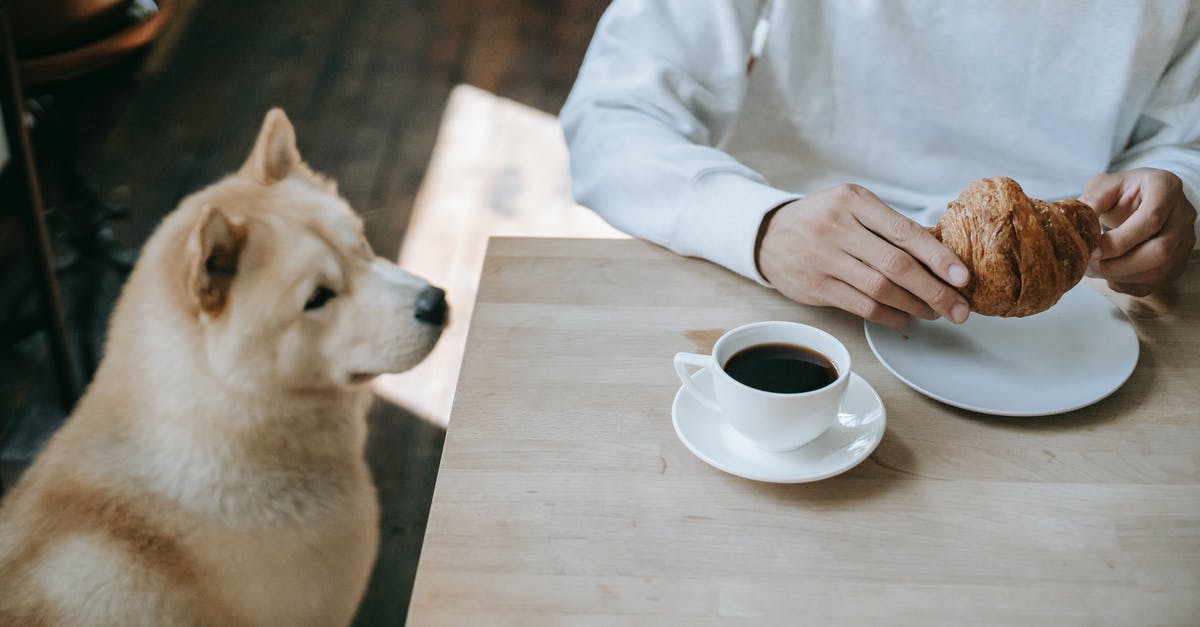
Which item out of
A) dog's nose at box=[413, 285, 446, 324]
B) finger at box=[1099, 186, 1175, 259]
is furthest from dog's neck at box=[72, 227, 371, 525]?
finger at box=[1099, 186, 1175, 259]

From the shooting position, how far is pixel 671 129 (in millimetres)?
1032

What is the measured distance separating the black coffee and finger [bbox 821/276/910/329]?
5.2 inches

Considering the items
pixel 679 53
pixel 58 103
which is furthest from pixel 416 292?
pixel 58 103

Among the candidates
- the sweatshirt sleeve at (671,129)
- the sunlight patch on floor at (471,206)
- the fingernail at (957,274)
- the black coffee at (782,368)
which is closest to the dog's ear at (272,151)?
the sweatshirt sleeve at (671,129)

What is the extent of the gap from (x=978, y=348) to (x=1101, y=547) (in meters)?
0.22

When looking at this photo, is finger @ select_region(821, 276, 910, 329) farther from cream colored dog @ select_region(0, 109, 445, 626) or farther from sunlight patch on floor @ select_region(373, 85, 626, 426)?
sunlight patch on floor @ select_region(373, 85, 626, 426)

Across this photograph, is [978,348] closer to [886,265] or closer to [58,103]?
[886,265]

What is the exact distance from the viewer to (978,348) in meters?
0.83

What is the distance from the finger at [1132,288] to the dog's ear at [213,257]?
2.63 ft

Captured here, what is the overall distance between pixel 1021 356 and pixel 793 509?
0.28 metres

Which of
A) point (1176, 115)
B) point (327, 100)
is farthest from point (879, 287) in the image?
point (327, 100)

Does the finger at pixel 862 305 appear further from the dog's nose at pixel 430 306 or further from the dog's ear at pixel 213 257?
the dog's ear at pixel 213 257

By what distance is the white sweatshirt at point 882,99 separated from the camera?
1021mm

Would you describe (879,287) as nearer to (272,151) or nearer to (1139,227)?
(1139,227)
